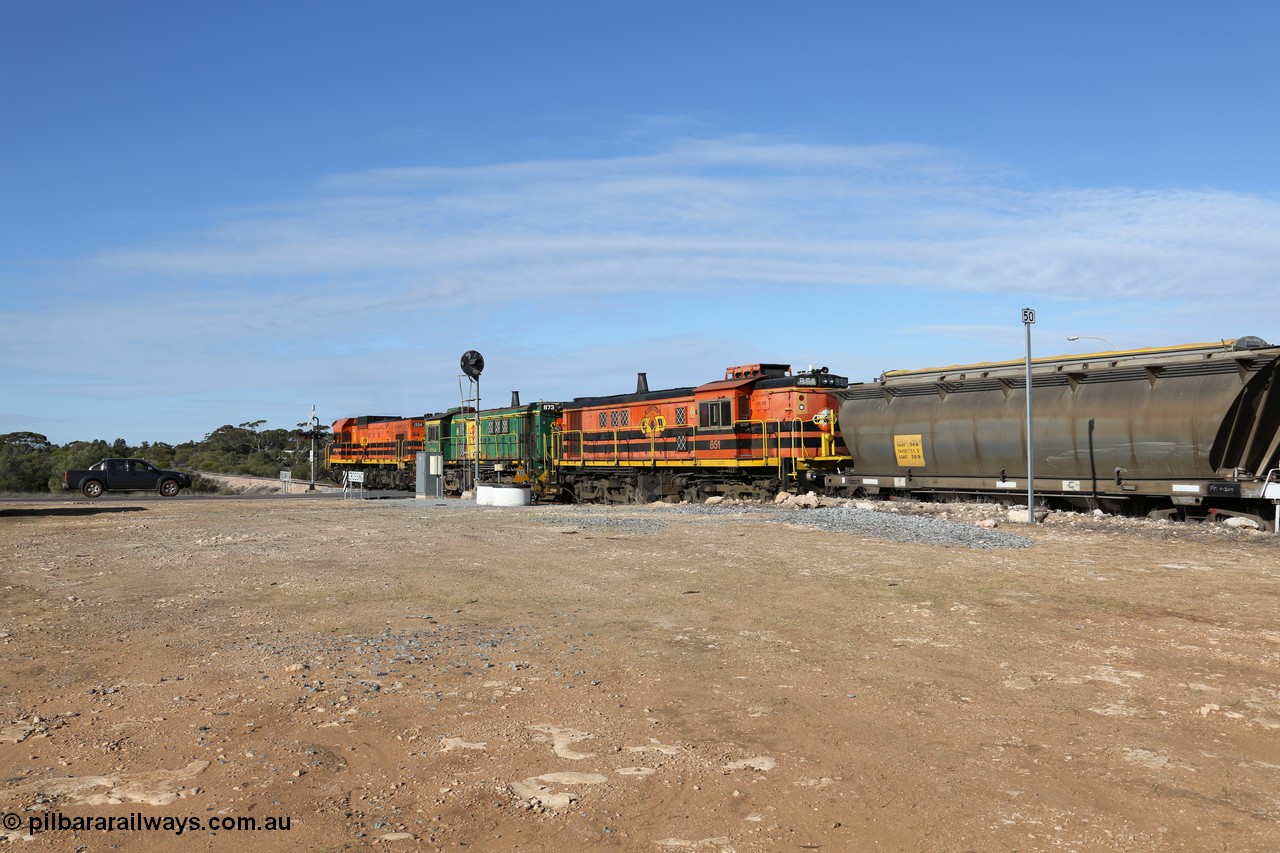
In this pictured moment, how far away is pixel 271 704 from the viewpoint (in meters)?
6.67

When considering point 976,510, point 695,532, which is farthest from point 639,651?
point 976,510

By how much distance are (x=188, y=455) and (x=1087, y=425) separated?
92356 mm

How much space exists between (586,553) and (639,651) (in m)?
7.17

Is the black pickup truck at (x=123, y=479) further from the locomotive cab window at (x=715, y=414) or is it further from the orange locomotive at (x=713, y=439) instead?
the locomotive cab window at (x=715, y=414)

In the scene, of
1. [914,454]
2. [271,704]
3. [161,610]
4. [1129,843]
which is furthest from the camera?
[914,454]

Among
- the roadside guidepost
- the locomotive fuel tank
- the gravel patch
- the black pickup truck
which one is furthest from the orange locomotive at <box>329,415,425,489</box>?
the roadside guidepost

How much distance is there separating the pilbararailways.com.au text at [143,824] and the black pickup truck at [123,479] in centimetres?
4094

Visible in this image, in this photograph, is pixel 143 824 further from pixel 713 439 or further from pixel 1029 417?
pixel 713 439

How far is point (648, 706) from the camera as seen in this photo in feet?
22.1

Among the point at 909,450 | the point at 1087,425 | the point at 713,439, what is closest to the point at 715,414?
the point at 713,439

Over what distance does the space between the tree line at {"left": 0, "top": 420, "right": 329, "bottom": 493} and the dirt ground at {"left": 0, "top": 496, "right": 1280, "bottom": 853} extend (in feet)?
133

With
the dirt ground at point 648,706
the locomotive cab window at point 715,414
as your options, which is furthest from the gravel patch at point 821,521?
the dirt ground at point 648,706

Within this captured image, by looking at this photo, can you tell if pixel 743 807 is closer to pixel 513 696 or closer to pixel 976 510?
pixel 513 696

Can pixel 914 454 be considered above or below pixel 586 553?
above
